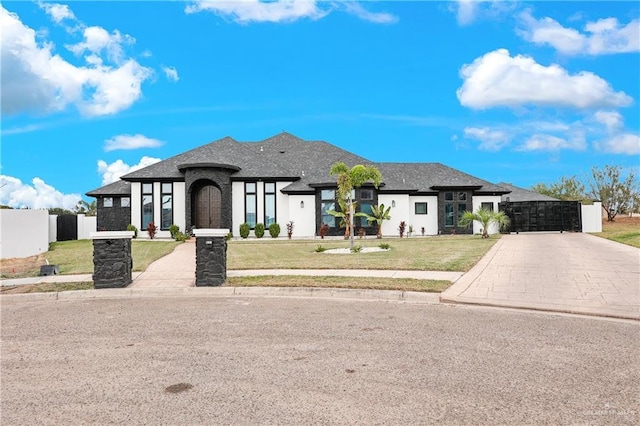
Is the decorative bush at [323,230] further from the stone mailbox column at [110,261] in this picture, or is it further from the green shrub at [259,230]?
the stone mailbox column at [110,261]

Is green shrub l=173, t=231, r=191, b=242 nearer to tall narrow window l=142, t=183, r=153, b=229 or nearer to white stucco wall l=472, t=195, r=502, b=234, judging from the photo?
tall narrow window l=142, t=183, r=153, b=229

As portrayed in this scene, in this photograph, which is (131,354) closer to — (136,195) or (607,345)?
(607,345)

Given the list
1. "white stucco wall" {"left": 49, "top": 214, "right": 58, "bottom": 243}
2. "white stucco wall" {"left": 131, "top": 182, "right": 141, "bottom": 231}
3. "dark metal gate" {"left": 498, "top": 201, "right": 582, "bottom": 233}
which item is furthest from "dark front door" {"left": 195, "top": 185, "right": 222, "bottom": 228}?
"dark metal gate" {"left": 498, "top": 201, "right": 582, "bottom": 233}

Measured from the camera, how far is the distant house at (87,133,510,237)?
1272 inches

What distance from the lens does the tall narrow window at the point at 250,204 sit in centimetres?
3294

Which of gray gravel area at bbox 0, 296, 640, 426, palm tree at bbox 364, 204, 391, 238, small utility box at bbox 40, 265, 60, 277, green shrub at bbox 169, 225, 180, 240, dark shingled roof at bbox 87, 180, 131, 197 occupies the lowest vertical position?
gray gravel area at bbox 0, 296, 640, 426

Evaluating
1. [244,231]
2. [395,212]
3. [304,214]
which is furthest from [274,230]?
[395,212]

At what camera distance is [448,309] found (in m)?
8.75

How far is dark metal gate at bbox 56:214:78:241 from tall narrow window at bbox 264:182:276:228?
1430cm

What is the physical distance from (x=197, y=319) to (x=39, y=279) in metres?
7.56

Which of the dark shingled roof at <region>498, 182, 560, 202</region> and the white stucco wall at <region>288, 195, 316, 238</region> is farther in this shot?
the dark shingled roof at <region>498, 182, 560, 202</region>

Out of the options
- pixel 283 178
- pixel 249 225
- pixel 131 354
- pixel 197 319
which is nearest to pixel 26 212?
pixel 249 225

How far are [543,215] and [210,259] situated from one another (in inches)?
1295

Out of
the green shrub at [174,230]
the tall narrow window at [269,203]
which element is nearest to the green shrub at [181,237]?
the green shrub at [174,230]
